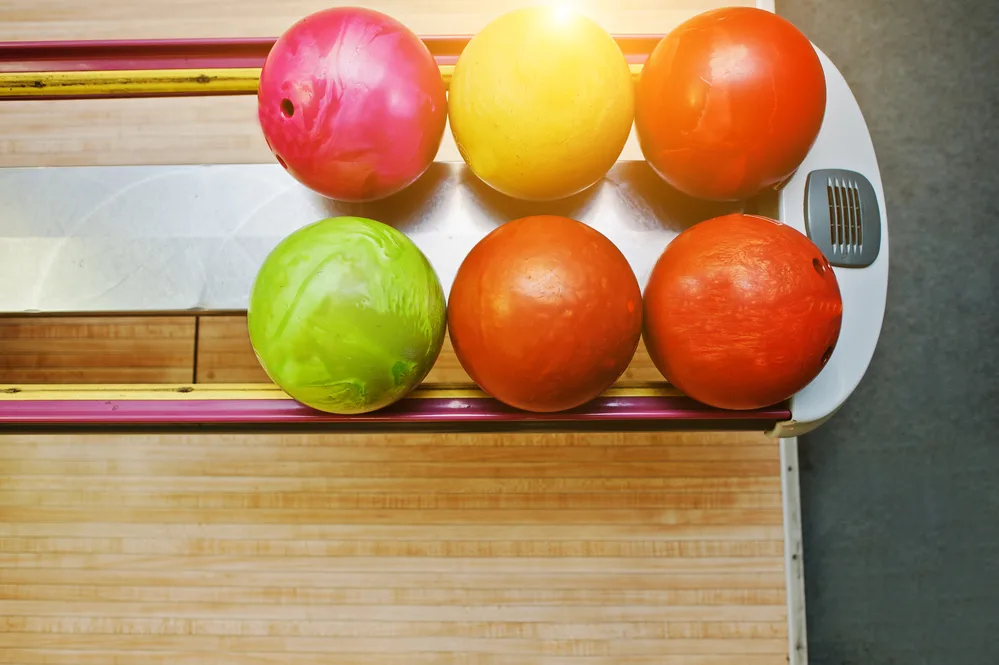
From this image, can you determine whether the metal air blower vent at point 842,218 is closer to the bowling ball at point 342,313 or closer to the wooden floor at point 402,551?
the wooden floor at point 402,551

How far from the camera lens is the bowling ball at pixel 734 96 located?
2.53 feet

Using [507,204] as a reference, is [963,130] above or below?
above

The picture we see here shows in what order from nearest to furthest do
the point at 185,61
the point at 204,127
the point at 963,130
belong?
the point at 185,61 → the point at 204,127 → the point at 963,130

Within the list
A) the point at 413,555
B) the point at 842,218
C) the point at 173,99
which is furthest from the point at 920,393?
the point at 173,99

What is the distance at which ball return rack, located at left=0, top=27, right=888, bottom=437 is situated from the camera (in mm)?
919

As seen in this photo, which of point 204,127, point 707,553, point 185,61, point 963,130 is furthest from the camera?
point 963,130

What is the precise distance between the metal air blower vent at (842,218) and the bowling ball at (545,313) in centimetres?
38

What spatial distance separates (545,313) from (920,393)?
1.31 metres

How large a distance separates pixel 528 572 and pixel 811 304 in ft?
2.73

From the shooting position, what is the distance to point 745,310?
734 mm

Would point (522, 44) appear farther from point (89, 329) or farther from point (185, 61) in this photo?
point (89, 329)

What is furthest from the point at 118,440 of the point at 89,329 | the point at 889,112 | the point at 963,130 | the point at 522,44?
the point at 963,130

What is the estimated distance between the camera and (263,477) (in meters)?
1.31

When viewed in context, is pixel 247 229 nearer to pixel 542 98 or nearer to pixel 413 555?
pixel 542 98
